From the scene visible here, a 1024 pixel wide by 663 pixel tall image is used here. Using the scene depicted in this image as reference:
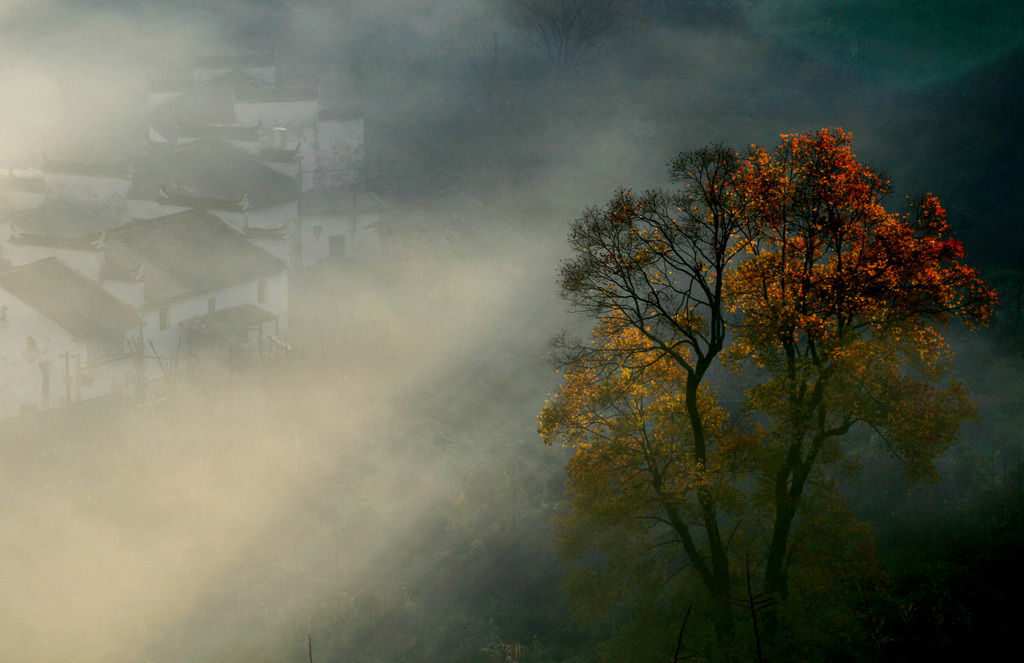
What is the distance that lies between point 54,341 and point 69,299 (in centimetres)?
207

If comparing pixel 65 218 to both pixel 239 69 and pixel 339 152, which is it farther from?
pixel 239 69

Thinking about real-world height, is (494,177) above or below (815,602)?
above

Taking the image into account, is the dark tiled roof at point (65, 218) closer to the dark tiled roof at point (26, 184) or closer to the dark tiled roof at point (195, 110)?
the dark tiled roof at point (26, 184)

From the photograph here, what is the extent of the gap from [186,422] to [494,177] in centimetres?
2575

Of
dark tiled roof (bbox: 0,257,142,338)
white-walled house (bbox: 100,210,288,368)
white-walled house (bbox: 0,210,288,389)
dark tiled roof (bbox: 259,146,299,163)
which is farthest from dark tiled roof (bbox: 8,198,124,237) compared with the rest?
dark tiled roof (bbox: 0,257,142,338)

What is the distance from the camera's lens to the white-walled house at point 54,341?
23.8 m

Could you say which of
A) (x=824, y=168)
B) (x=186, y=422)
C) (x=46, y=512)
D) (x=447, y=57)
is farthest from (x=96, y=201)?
(x=824, y=168)

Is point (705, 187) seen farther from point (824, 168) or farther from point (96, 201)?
point (96, 201)

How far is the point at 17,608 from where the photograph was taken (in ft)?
67.7

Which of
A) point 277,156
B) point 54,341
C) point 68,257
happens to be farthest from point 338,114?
point 54,341

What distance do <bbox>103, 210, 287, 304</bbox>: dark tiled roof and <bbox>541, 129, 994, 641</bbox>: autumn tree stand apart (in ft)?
69.0

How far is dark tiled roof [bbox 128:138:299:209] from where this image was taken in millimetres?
36281

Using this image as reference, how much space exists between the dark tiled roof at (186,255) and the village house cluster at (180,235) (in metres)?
0.07

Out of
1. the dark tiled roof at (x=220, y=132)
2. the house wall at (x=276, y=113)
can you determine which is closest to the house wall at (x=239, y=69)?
the house wall at (x=276, y=113)
